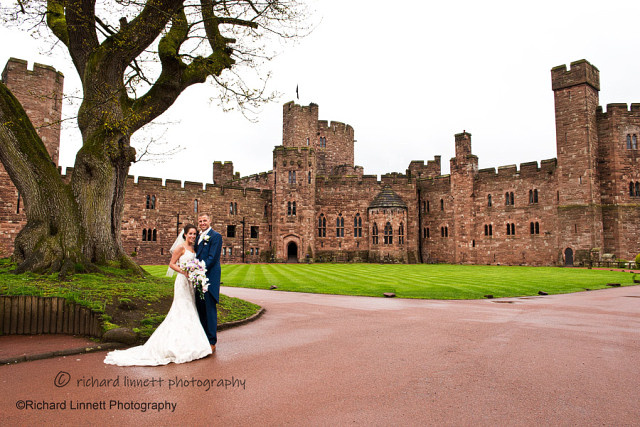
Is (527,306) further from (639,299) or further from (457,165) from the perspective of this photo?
(457,165)

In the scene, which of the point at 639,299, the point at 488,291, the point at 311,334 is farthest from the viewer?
the point at 488,291

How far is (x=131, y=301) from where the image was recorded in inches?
327

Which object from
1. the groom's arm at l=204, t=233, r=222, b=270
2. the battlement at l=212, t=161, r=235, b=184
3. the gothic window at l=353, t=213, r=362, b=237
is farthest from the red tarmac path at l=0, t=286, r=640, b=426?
the battlement at l=212, t=161, r=235, b=184

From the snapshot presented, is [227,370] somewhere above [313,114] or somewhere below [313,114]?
below

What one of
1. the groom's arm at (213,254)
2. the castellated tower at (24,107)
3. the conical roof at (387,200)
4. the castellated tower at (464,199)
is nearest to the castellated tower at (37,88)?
the castellated tower at (24,107)

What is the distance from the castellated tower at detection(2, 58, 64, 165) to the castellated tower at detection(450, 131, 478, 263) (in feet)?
114

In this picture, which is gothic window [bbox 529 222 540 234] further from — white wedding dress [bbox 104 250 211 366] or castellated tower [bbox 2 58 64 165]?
castellated tower [bbox 2 58 64 165]

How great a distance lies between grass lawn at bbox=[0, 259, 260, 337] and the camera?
7.65m

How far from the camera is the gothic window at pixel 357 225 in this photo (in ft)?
149

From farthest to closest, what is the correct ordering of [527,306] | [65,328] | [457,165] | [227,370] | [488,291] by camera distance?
[457,165], [488,291], [527,306], [65,328], [227,370]

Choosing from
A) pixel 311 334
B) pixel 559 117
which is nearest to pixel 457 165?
pixel 559 117

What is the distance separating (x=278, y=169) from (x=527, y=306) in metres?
34.1

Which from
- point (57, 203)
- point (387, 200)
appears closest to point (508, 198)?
point (387, 200)

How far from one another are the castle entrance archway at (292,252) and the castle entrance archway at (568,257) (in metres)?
24.5
